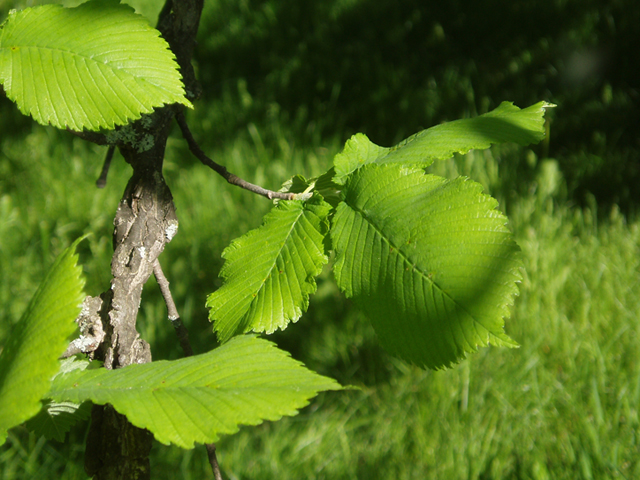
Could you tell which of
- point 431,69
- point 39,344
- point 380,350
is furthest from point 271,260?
point 431,69

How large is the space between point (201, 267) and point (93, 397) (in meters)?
2.14

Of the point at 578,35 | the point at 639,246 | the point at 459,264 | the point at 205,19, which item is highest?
the point at 459,264

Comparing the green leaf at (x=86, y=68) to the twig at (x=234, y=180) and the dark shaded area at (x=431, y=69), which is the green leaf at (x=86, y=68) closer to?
the twig at (x=234, y=180)

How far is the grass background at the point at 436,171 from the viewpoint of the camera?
1959 mm

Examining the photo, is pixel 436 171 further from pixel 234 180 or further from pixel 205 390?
pixel 205 390

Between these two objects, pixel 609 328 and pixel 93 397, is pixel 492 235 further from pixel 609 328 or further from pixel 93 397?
pixel 609 328

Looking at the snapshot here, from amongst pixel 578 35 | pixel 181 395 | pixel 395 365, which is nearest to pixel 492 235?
pixel 181 395

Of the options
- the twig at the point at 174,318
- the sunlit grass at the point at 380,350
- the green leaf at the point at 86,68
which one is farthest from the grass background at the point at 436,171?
the green leaf at the point at 86,68

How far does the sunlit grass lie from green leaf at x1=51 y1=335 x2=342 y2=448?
138cm

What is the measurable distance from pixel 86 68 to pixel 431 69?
3.30 meters

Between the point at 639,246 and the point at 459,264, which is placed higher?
the point at 459,264

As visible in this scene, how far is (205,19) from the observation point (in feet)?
13.2

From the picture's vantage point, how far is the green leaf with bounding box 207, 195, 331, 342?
76cm

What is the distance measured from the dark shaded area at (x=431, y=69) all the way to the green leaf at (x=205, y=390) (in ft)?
8.75
